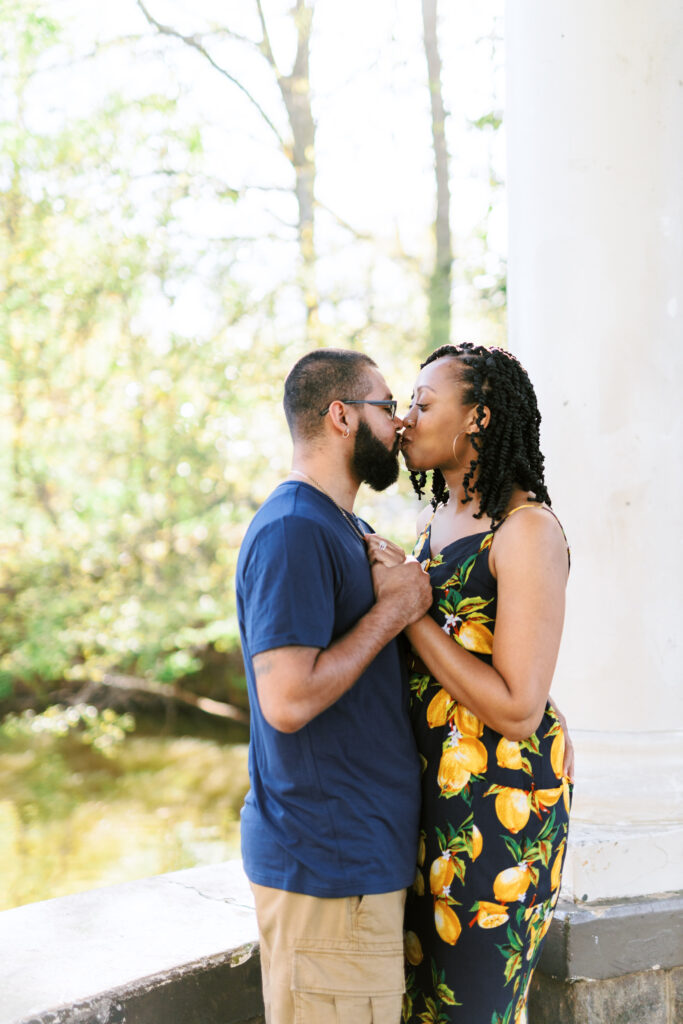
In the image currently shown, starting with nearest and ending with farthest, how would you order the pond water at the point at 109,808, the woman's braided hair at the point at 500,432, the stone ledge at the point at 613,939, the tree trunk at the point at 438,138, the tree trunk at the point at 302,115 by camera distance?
the woman's braided hair at the point at 500,432, the stone ledge at the point at 613,939, the pond water at the point at 109,808, the tree trunk at the point at 438,138, the tree trunk at the point at 302,115

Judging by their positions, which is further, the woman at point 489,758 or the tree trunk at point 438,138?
the tree trunk at point 438,138

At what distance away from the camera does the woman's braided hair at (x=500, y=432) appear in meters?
2.21

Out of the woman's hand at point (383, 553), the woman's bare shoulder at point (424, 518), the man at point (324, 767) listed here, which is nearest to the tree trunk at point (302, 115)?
the woman's bare shoulder at point (424, 518)

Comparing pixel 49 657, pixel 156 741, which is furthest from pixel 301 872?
pixel 156 741

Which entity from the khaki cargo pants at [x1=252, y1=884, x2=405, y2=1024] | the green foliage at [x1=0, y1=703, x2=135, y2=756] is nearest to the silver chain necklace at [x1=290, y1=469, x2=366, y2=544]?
the khaki cargo pants at [x1=252, y1=884, x2=405, y2=1024]

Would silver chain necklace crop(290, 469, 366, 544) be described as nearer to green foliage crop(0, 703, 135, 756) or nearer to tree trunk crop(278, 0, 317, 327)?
green foliage crop(0, 703, 135, 756)

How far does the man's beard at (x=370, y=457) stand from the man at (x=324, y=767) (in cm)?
18

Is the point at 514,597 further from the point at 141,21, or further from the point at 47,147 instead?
the point at 141,21

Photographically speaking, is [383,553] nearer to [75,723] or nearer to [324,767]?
[324,767]

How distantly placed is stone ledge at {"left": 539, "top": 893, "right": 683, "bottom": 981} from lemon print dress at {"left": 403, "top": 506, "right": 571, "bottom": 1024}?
45 centimetres

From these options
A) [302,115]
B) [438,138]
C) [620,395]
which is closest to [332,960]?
[620,395]

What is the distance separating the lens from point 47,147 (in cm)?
1051

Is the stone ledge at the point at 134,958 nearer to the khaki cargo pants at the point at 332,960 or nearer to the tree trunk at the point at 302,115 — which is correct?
the khaki cargo pants at the point at 332,960

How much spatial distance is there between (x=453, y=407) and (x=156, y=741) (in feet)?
35.3
